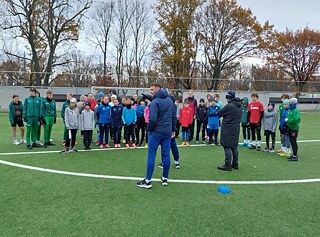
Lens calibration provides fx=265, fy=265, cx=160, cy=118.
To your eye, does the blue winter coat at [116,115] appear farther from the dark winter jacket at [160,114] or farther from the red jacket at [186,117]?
the dark winter jacket at [160,114]

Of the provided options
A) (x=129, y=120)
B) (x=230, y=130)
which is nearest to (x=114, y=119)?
(x=129, y=120)

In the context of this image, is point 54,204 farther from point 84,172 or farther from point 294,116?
point 294,116

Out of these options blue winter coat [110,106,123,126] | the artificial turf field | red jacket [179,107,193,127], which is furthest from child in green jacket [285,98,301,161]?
blue winter coat [110,106,123,126]

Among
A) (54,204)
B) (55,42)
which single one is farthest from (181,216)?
(55,42)

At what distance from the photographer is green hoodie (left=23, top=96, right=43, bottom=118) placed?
8719 mm

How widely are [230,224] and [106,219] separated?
1.75 meters

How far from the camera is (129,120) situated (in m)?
9.19

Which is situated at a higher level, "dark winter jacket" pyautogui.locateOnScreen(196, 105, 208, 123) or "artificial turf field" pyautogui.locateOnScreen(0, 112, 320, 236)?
"dark winter jacket" pyautogui.locateOnScreen(196, 105, 208, 123)

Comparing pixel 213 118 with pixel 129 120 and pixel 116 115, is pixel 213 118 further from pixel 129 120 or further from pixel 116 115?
pixel 116 115

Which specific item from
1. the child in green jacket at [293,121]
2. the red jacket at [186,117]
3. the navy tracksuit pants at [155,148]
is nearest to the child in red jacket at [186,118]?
the red jacket at [186,117]

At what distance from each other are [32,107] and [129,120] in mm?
3216

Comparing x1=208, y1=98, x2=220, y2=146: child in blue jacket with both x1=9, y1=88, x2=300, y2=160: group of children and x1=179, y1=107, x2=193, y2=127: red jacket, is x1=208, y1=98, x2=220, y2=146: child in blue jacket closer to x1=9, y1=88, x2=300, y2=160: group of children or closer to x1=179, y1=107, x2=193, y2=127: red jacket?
x1=9, y1=88, x2=300, y2=160: group of children

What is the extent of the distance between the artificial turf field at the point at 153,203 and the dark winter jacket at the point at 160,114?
1174mm

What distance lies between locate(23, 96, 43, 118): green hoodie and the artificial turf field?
2.08 meters
